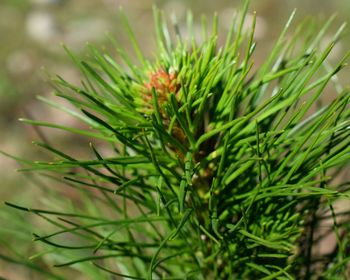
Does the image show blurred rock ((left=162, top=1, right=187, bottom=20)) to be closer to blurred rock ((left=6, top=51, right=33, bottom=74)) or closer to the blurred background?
the blurred background

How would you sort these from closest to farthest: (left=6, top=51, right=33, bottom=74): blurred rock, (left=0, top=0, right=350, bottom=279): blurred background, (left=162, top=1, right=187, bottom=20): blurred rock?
(left=0, top=0, right=350, bottom=279): blurred background → (left=6, top=51, right=33, bottom=74): blurred rock → (left=162, top=1, right=187, bottom=20): blurred rock

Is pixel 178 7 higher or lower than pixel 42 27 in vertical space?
lower

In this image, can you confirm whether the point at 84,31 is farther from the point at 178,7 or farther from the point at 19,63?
the point at 178,7

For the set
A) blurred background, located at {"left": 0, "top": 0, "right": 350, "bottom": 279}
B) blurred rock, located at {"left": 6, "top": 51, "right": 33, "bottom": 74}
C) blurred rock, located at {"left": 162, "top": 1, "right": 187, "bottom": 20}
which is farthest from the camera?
blurred rock, located at {"left": 162, "top": 1, "right": 187, "bottom": 20}

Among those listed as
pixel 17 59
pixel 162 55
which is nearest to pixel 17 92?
pixel 17 59

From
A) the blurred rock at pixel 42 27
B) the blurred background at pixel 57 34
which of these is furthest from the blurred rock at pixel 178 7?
the blurred rock at pixel 42 27

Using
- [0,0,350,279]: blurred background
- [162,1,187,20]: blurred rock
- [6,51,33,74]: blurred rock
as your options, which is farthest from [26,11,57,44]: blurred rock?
[162,1,187,20]: blurred rock

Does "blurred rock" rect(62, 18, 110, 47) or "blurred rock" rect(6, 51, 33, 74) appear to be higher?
"blurred rock" rect(62, 18, 110, 47)

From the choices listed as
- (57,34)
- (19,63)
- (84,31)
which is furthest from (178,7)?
(19,63)
